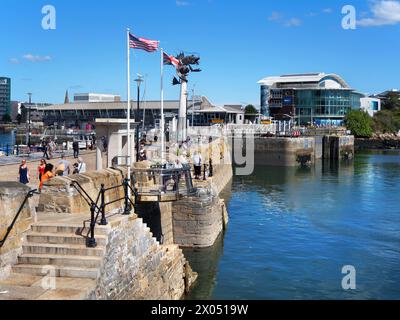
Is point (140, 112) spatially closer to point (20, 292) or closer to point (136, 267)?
point (136, 267)

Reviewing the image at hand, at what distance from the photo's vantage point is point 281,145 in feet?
223

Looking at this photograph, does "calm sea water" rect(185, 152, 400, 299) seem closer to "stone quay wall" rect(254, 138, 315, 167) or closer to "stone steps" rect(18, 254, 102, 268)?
"stone steps" rect(18, 254, 102, 268)

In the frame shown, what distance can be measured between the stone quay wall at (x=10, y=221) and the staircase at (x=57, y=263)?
0.50 ft

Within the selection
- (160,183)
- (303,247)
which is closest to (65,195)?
(160,183)

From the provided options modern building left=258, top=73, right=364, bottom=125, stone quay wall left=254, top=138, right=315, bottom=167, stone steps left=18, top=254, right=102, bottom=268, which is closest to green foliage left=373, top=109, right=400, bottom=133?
modern building left=258, top=73, right=364, bottom=125

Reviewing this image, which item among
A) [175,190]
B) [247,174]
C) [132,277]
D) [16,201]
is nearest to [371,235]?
[175,190]

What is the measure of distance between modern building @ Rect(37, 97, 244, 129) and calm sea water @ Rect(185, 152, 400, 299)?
2568 inches

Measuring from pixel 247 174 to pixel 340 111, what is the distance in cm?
7008

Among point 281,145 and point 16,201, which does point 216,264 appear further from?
point 281,145

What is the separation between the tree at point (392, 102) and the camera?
6417 inches

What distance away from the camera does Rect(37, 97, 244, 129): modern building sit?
112062mm

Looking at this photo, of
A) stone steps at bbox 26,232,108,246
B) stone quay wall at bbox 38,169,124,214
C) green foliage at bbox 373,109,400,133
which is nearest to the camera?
stone steps at bbox 26,232,108,246

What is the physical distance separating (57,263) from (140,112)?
111229mm

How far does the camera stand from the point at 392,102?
163750 mm
